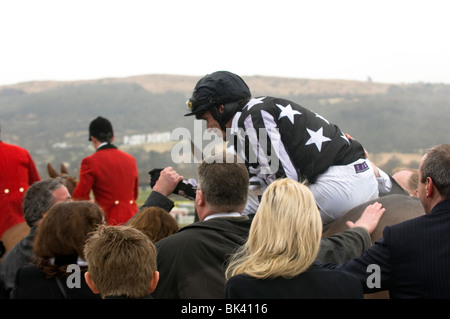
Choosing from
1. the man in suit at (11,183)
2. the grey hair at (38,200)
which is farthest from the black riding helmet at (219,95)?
the man in suit at (11,183)

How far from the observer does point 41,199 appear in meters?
3.68

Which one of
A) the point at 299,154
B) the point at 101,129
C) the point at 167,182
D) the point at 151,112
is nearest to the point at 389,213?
the point at 299,154

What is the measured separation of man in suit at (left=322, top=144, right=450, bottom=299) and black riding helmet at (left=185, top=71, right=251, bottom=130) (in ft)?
5.08

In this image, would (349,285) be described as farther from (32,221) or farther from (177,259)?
(32,221)

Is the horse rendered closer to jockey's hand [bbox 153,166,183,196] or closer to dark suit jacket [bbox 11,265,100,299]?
jockey's hand [bbox 153,166,183,196]

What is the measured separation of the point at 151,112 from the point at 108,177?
9.97m

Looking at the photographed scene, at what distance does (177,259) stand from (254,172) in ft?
3.41

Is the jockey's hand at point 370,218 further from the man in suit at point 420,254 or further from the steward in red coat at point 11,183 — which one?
the steward in red coat at point 11,183

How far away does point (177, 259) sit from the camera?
2.55m

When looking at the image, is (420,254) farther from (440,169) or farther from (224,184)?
(224,184)

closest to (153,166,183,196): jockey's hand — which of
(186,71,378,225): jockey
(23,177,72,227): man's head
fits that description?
(186,71,378,225): jockey

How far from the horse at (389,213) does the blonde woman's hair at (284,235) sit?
1.05 meters

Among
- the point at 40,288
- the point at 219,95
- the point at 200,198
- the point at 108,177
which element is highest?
the point at 219,95

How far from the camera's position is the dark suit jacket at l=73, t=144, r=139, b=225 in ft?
20.1
